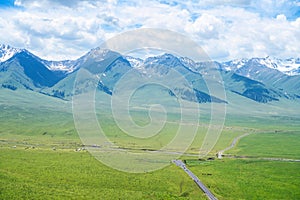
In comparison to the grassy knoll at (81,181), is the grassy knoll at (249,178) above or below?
below

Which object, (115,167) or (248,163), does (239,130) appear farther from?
(115,167)

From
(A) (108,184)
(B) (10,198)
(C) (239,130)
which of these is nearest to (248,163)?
(A) (108,184)

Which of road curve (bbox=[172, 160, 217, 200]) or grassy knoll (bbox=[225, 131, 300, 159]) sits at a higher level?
road curve (bbox=[172, 160, 217, 200])

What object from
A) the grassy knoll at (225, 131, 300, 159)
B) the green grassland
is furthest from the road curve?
the grassy knoll at (225, 131, 300, 159)

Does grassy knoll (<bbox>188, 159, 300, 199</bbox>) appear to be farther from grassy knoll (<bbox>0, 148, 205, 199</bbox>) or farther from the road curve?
grassy knoll (<bbox>0, 148, 205, 199</bbox>)

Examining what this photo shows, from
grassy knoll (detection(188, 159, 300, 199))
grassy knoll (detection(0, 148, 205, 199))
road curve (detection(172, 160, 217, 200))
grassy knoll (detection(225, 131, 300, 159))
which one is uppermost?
grassy knoll (detection(0, 148, 205, 199))

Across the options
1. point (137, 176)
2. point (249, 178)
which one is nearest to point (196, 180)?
point (137, 176)

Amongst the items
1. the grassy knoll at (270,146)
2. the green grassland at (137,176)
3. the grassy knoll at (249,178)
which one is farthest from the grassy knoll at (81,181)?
the grassy knoll at (270,146)

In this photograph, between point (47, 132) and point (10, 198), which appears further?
point (47, 132)

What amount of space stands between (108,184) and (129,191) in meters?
6.77

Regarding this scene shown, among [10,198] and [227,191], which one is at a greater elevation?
[10,198]

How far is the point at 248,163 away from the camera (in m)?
107

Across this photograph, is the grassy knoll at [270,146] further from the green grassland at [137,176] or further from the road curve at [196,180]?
the road curve at [196,180]

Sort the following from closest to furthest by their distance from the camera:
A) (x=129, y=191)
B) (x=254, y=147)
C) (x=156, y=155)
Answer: (x=129, y=191) → (x=156, y=155) → (x=254, y=147)
